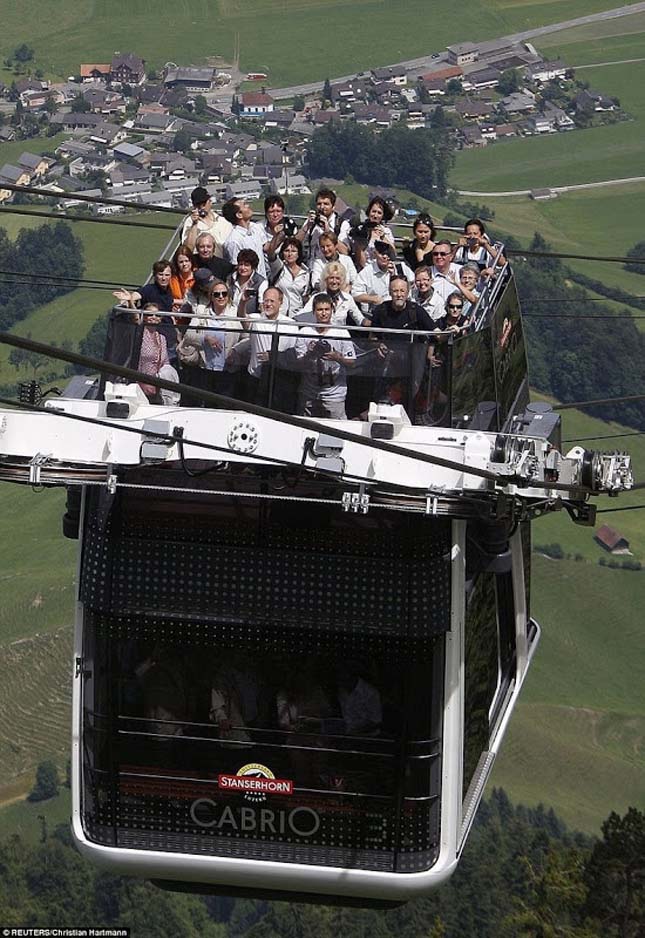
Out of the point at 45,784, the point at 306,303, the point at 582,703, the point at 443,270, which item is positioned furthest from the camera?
the point at 582,703

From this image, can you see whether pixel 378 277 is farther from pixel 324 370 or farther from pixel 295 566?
pixel 295 566

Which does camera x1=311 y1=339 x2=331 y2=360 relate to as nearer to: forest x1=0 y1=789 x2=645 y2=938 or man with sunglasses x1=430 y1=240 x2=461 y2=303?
man with sunglasses x1=430 y1=240 x2=461 y2=303

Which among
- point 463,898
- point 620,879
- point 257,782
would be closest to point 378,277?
point 257,782

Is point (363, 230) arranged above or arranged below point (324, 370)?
below

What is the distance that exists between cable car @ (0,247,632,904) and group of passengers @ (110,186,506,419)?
8 cm

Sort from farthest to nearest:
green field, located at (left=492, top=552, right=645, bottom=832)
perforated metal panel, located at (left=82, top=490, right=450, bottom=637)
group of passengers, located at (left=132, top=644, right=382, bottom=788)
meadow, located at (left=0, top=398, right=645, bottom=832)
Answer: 1. meadow, located at (left=0, top=398, right=645, bottom=832)
2. green field, located at (left=492, top=552, right=645, bottom=832)
3. group of passengers, located at (left=132, top=644, right=382, bottom=788)
4. perforated metal panel, located at (left=82, top=490, right=450, bottom=637)

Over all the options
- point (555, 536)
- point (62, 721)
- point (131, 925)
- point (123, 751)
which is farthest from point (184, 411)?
point (555, 536)

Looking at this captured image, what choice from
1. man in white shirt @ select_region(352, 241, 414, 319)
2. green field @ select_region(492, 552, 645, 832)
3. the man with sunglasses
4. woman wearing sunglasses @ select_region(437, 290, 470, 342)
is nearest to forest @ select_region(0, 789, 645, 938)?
green field @ select_region(492, 552, 645, 832)

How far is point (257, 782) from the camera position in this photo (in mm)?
19344

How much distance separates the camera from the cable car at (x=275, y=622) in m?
18.7

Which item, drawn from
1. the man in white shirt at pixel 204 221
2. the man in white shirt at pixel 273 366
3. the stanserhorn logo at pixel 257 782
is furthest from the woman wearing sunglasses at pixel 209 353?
the man in white shirt at pixel 204 221

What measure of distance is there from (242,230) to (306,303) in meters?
2.83

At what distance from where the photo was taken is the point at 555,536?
593ft

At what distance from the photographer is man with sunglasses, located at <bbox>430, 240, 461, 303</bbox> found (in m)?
22.2
